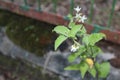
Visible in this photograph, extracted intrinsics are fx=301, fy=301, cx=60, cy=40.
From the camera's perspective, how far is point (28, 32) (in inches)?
106

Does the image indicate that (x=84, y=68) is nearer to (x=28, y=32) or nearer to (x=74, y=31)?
(x=74, y=31)

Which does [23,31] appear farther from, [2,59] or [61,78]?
[61,78]

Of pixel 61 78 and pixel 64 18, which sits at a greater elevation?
pixel 64 18

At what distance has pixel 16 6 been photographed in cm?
269

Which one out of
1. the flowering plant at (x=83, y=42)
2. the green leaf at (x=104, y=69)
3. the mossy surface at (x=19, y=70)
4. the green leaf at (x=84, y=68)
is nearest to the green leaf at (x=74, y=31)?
the flowering plant at (x=83, y=42)

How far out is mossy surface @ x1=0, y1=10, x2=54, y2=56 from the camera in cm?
259

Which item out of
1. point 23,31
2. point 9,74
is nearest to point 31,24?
point 23,31

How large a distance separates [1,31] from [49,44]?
492 millimetres

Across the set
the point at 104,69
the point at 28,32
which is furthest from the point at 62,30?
the point at 28,32

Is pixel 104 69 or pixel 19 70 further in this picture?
pixel 19 70

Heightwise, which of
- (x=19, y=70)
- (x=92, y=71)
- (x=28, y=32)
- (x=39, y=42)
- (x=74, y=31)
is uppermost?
(x=28, y=32)

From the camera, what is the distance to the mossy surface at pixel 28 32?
259cm

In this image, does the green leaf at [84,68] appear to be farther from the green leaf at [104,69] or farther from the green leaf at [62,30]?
the green leaf at [62,30]

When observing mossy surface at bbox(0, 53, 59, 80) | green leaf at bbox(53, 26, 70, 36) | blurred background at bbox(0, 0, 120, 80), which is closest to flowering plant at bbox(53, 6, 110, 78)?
green leaf at bbox(53, 26, 70, 36)
